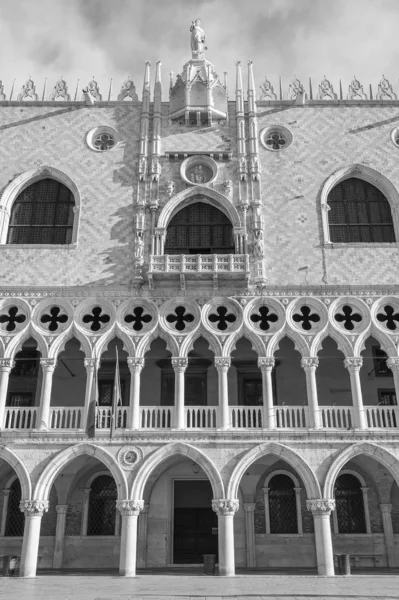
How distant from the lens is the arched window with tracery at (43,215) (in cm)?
2177

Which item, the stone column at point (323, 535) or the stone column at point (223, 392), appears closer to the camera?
the stone column at point (323, 535)

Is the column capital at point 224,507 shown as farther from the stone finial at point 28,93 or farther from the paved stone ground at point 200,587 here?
the stone finial at point 28,93

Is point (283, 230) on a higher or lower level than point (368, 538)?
higher

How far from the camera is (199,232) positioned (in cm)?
2183

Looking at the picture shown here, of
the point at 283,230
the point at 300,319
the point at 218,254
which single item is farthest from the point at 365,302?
the point at 218,254

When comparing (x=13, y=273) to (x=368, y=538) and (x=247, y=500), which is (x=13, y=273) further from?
(x=368, y=538)

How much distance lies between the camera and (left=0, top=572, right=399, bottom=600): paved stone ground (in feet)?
38.4

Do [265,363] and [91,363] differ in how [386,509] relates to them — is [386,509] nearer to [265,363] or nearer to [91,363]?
[265,363]

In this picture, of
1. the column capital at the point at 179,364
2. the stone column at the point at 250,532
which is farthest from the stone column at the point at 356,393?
the column capital at the point at 179,364

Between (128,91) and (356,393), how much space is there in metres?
14.9

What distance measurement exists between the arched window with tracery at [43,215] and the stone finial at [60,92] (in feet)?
12.4

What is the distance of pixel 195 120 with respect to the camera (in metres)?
23.0

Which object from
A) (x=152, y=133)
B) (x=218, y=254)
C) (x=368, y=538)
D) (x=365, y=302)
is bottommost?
(x=368, y=538)

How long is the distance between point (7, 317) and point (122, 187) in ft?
20.9
